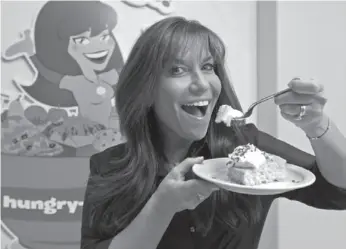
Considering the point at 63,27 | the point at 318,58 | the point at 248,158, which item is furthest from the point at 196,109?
the point at 63,27

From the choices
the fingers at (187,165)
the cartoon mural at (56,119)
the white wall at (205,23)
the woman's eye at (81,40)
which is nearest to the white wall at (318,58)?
the white wall at (205,23)

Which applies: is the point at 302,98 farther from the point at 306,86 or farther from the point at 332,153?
the point at 332,153

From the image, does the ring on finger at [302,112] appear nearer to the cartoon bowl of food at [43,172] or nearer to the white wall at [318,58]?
the white wall at [318,58]

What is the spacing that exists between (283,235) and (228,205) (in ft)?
3.03

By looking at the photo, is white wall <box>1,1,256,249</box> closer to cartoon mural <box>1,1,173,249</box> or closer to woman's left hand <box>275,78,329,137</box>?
cartoon mural <box>1,1,173,249</box>

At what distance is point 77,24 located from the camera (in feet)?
6.30

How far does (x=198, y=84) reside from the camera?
0.89 meters

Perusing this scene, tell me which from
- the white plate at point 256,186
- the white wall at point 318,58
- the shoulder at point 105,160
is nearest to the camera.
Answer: the white plate at point 256,186

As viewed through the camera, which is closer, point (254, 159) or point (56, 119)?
point (254, 159)

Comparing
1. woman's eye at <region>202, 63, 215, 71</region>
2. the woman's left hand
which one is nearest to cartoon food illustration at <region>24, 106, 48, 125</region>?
woman's eye at <region>202, 63, 215, 71</region>

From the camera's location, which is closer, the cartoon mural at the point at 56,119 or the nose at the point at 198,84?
the nose at the point at 198,84

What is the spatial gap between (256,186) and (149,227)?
0.81 ft

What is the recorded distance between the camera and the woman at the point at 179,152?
2.78 feet

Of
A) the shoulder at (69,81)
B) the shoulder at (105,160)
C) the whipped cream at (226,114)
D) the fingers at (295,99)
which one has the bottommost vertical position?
the shoulder at (105,160)
